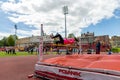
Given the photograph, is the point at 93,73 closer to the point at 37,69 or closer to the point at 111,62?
the point at 111,62

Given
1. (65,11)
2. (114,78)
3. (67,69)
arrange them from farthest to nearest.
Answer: (65,11)
(67,69)
(114,78)

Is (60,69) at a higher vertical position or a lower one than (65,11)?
lower

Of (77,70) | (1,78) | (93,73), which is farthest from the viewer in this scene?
(1,78)

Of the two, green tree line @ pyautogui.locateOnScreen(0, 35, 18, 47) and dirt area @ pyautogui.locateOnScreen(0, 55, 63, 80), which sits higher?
green tree line @ pyautogui.locateOnScreen(0, 35, 18, 47)

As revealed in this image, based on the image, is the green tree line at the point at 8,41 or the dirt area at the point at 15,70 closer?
the dirt area at the point at 15,70

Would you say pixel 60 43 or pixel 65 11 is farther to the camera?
pixel 65 11

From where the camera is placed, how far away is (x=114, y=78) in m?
5.51

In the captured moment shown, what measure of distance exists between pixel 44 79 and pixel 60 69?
1.61 meters

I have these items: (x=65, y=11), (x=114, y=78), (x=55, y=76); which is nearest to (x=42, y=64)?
(x=55, y=76)

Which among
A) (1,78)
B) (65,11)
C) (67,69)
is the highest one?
(65,11)

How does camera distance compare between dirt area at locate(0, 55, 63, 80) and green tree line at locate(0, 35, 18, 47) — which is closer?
dirt area at locate(0, 55, 63, 80)

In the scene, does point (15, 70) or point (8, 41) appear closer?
point (15, 70)

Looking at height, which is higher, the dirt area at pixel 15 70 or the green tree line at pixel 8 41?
the green tree line at pixel 8 41

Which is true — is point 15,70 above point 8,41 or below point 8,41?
below
